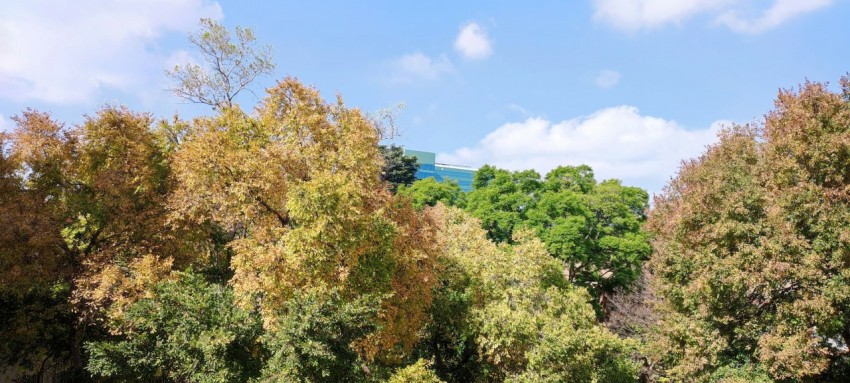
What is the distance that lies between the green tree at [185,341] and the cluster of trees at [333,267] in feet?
0.18

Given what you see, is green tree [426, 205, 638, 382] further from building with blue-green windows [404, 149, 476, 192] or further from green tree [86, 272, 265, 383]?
building with blue-green windows [404, 149, 476, 192]

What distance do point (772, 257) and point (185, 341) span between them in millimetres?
16608

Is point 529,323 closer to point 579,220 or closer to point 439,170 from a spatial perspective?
point 579,220

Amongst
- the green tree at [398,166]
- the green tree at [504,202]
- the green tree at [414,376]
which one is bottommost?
the green tree at [414,376]

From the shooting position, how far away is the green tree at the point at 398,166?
4503 cm

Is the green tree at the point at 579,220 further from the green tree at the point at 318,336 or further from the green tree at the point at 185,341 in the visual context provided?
the green tree at the point at 185,341

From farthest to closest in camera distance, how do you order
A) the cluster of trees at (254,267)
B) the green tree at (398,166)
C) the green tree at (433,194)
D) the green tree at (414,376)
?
1. the green tree at (398,166)
2. the green tree at (433,194)
3. the cluster of trees at (254,267)
4. the green tree at (414,376)

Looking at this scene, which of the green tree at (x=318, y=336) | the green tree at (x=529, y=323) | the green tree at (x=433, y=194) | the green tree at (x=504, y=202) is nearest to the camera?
the green tree at (x=318, y=336)

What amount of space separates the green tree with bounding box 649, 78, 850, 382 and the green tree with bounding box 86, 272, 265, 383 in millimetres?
13454

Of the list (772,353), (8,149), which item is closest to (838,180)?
(772,353)

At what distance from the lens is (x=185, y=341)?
14.7 meters

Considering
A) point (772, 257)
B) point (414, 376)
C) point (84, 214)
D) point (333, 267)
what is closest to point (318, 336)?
point (333, 267)

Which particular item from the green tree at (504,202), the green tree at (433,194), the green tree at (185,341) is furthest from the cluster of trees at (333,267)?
the green tree at (433,194)

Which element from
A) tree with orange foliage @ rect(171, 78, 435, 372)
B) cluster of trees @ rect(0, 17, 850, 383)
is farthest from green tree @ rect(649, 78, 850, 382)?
tree with orange foliage @ rect(171, 78, 435, 372)
